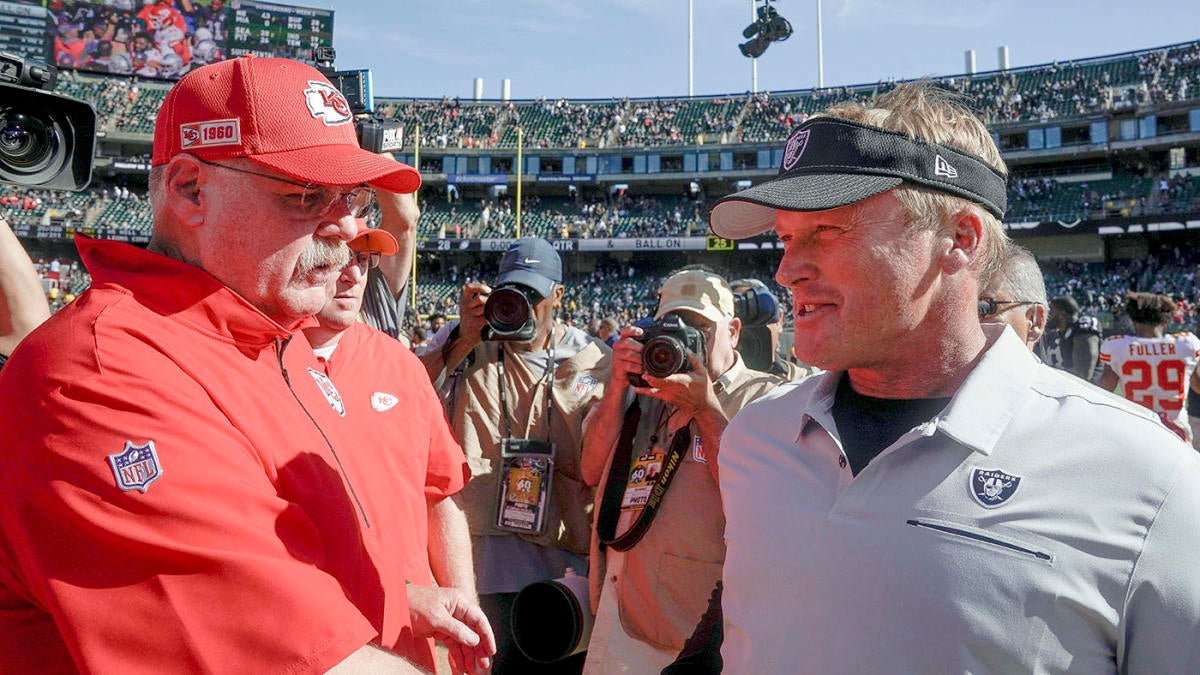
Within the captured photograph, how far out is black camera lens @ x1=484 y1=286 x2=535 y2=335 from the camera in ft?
11.9

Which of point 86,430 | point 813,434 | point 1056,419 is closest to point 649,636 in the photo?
point 813,434

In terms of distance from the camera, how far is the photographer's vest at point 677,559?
115 inches

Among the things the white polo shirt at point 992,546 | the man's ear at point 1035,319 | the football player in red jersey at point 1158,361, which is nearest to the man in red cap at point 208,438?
the white polo shirt at point 992,546

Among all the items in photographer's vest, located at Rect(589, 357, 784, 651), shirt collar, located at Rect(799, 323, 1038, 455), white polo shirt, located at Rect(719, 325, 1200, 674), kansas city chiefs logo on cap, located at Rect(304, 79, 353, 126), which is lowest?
photographer's vest, located at Rect(589, 357, 784, 651)

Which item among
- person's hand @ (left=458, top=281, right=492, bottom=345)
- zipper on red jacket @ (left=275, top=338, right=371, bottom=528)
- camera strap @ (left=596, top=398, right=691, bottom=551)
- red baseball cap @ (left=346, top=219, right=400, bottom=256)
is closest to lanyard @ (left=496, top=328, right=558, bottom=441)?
person's hand @ (left=458, top=281, right=492, bottom=345)

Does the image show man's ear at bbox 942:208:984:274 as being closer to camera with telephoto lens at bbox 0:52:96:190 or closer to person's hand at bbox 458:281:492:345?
person's hand at bbox 458:281:492:345

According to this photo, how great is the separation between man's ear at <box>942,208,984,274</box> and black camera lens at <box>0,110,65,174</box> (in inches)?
99.2

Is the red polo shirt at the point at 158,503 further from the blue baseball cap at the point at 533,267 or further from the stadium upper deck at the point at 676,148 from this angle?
the stadium upper deck at the point at 676,148

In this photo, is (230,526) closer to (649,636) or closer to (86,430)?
(86,430)

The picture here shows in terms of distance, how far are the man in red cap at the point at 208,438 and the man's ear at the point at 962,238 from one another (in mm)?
1160

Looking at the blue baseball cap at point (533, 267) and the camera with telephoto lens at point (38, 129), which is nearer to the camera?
the camera with telephoto lens at point (38, 129)

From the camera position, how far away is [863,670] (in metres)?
1.52

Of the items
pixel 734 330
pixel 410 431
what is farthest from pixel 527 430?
pixel 410 431

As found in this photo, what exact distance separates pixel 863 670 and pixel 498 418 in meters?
2.45
